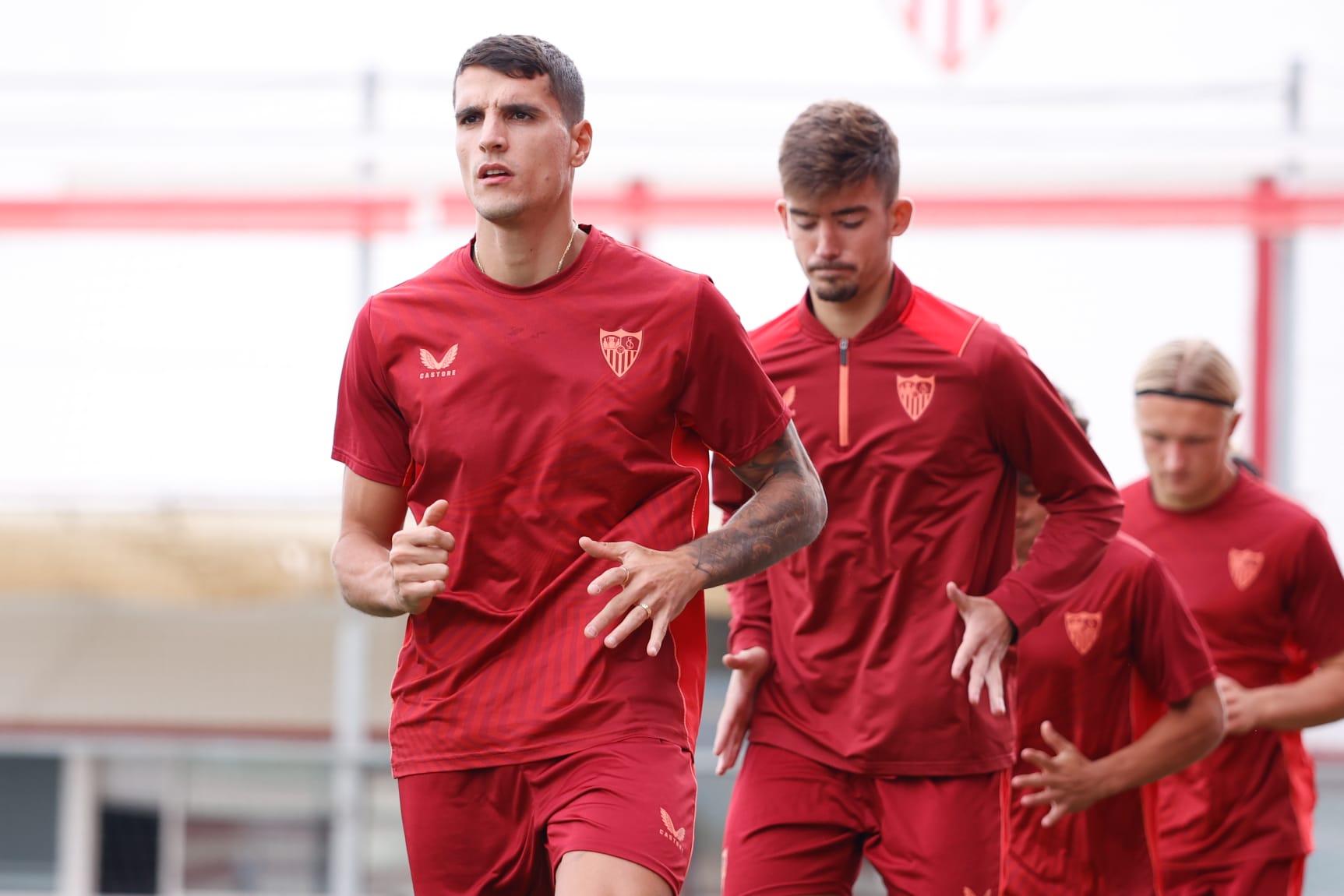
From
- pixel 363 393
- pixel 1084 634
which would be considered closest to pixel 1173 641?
pixel 1084 634

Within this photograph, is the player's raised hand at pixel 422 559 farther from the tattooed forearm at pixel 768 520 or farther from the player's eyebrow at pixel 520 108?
the player's eyebrow at pixel 520 108

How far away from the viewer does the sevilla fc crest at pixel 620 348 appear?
2594 mm

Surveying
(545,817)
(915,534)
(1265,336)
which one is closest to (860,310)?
(915,534)

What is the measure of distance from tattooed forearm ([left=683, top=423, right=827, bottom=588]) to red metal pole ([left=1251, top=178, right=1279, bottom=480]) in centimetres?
420

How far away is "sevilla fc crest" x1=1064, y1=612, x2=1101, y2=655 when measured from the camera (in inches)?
141

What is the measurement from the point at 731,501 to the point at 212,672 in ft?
16.7

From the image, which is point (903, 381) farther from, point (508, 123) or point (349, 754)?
point (349, 754)

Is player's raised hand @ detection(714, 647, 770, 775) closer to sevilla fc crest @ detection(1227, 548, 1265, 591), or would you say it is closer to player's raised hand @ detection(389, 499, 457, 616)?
player's raised hand @ detection(389, 499, 457, 616)

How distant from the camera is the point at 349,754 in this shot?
627cm

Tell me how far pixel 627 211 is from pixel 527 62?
13.5 feet

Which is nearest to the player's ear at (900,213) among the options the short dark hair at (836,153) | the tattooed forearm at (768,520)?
the short dark hair at (836,153)

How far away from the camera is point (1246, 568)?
13.4 feet

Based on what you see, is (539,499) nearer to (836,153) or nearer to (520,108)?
(520,108)

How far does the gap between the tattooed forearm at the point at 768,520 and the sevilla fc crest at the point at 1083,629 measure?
1.09 m
